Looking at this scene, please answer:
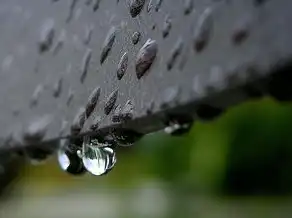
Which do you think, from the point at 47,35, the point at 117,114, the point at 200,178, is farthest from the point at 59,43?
the point at 200,178

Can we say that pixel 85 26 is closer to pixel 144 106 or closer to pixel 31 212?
pixel 144 106

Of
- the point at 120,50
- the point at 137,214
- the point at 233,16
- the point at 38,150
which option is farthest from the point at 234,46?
the point at 137,214

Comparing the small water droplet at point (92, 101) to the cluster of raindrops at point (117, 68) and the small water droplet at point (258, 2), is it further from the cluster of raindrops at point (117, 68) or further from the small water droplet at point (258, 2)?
the small water droplet at point (258, 2)

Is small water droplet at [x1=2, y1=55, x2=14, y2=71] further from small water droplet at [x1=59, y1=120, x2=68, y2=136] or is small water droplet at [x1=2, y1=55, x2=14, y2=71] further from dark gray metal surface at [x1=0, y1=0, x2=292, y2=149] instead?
small water droplet at [x1=59, y1=120, x2=68, y2=136]

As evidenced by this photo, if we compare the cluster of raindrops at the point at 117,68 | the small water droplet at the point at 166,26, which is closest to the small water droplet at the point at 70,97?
the cluster of raindrops at the point at 117,68

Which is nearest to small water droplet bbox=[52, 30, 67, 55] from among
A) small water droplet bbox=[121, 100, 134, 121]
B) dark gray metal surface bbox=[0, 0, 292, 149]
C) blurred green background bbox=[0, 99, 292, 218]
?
dark gray metal surface bbox=[0, 0, 292, 149]

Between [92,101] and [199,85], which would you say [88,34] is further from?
[199,85]

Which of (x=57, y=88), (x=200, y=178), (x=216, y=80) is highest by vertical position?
(x=200, y=178)
